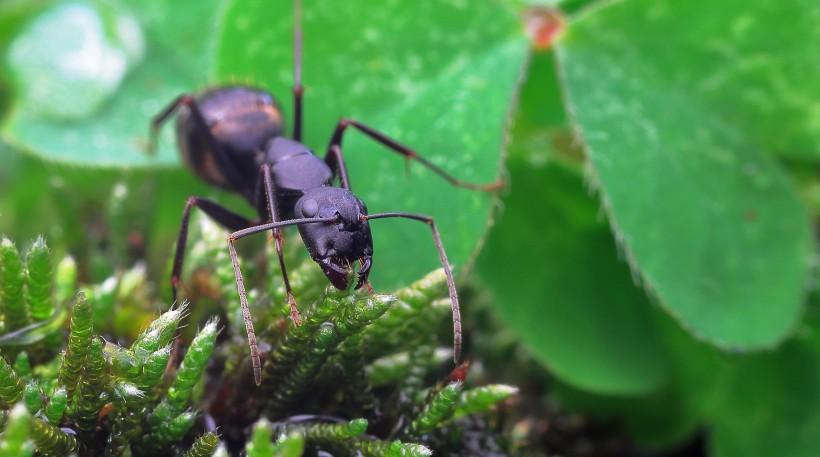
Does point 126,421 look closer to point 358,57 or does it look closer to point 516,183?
point 358,57

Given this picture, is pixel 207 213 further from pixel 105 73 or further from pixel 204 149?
pixel 105 73

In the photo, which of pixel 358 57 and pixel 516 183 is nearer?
pixel 358 57

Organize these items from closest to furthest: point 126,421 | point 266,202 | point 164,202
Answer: point 126,421, point 266,202, point 164,202

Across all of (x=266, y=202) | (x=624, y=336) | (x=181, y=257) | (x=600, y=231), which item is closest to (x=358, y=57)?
(x=266, y=202)

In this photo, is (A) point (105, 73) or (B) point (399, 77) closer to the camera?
(B) point (399, 77)

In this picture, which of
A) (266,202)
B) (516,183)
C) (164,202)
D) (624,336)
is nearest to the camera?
(266,202)

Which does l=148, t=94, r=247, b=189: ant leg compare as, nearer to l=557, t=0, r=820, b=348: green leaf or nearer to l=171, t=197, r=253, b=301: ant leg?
l=171, t=197, r=253, b=301: ant leg

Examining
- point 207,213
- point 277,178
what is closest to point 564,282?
point 277,178
